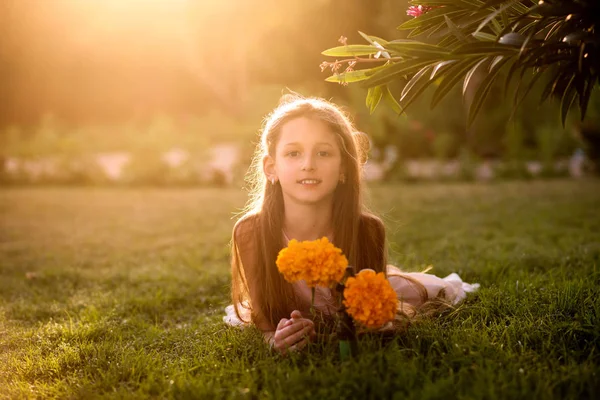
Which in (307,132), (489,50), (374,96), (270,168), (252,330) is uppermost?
(489,50)

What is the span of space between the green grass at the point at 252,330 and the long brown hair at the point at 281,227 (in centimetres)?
24

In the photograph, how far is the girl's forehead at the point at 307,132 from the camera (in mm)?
2787

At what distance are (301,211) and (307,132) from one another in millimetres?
426

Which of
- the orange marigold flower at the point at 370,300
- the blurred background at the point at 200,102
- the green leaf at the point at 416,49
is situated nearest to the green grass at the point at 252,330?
the orange marigold flower at the point at 370,300

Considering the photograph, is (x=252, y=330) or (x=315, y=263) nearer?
(x=315, y=263)

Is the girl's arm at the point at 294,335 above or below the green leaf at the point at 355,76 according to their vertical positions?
below

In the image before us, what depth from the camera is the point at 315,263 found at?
6.95ft

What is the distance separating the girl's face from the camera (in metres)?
2.77

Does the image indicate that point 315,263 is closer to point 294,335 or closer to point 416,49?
point 294,335

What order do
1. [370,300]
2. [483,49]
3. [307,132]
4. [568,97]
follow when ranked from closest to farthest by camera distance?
[370,300]
[483,49]
[568,97]
[307,132]

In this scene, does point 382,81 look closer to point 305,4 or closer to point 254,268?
point 254,268

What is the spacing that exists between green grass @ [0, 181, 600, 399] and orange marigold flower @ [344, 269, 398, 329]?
23 cm

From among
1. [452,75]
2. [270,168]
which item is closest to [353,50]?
[452,75]

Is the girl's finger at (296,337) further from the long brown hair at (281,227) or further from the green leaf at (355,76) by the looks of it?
the green leaf at (355,76)
